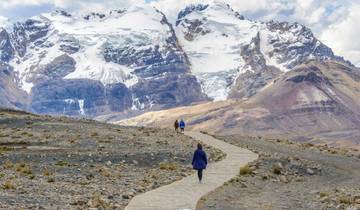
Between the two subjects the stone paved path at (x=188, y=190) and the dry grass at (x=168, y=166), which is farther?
the dry grass at (x=168, y=166)

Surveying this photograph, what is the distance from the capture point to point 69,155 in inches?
2135

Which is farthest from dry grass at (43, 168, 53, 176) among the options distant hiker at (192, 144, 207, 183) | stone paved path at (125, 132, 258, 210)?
distant hiker at (192, 144, 207, 183)

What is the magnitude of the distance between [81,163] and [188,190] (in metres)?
14.5

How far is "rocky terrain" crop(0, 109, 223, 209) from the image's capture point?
3316cm

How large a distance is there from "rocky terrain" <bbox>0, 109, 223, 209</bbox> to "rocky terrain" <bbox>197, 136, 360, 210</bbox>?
15.3 ft

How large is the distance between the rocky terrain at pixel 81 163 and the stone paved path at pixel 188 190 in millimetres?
A: 1048

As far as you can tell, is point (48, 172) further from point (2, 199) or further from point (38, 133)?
point (38, 133)

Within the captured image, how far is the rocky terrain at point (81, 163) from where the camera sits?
33156 millimetres

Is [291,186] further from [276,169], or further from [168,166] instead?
[168,166]

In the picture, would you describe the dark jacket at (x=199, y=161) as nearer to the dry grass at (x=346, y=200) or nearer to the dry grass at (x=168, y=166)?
the dry grass at (x=168, y=166)

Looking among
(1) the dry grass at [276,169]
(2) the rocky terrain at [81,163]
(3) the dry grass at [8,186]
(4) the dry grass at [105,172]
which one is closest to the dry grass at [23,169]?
(2) the rocky terrain at [81,163]

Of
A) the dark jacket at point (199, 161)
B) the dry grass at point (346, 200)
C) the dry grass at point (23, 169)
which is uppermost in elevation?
the dark jacket at point (199, 161)

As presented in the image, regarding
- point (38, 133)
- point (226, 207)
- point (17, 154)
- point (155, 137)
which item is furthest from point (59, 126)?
point (226, 207)

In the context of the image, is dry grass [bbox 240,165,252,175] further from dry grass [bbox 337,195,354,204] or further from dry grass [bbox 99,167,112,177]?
dry grass [bbox 337,195,354,204]
